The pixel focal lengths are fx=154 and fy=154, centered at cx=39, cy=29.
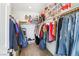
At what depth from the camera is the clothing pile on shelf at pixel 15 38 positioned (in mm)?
1822

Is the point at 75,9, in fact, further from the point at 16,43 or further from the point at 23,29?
the point at 16,43

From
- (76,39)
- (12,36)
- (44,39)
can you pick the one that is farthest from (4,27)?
(76,39)

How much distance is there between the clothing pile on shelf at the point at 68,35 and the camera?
1.75 m

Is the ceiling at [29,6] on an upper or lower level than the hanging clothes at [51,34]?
upper

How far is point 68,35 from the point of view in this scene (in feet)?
5.82

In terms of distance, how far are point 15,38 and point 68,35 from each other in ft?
2.04

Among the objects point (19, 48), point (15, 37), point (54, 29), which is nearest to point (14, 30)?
point (15, 37)

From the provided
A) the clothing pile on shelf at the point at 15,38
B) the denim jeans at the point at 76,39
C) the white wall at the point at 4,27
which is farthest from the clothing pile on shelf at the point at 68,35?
the white wall at the point at 4,27

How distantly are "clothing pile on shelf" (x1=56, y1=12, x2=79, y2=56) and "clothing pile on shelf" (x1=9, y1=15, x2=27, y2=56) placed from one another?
41 cm

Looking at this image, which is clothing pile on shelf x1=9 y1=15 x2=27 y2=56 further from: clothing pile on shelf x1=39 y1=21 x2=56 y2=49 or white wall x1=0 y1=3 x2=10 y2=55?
clothing pile on shelf x1=39 y1=21 x2=56 y2=49

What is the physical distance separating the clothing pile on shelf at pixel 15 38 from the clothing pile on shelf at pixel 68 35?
1.36ft

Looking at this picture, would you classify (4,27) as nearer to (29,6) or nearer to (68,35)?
(29,6)

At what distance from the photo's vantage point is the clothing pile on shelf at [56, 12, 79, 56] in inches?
69.0

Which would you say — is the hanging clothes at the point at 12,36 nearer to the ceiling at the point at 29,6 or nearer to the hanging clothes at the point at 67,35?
the ceiling at the point at 29,6
